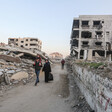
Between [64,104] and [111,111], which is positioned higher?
[111,111]

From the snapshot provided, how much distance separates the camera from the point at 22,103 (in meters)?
3.59

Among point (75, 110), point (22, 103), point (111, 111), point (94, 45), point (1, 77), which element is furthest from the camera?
point (94, 45)

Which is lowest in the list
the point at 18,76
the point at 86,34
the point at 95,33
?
the point at 18,76

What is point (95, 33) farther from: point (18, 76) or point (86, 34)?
point (18, 76)

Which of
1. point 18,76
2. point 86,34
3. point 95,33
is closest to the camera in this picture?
point 18,76

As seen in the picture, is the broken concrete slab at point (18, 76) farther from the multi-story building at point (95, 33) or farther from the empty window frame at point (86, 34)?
the empty window frame at point (86, 34)

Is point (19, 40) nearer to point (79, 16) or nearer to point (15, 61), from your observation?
point (79, 16)

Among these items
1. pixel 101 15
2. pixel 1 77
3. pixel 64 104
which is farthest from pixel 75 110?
pixel 101 15

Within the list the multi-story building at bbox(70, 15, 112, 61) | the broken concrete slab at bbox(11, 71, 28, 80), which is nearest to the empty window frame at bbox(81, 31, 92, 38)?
the multi-story building at bbox(70, 15, 112, 61)

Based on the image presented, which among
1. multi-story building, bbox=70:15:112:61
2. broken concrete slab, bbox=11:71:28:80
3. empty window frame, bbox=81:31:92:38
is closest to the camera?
broken concrete slab, bbox=11:71:28:80

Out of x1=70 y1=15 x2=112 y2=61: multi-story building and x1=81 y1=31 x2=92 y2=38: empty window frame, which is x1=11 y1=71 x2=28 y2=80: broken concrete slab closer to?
x1=70 y1=15 x2=112 y2=61: multi-story building

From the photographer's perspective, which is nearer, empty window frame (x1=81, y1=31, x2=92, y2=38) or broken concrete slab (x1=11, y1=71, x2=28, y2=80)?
broken concrete slab (x1=11, y1=71, x2=28, y2=80)

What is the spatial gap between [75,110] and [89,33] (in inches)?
1073

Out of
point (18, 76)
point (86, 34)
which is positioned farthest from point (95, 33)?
point (18, 76)
